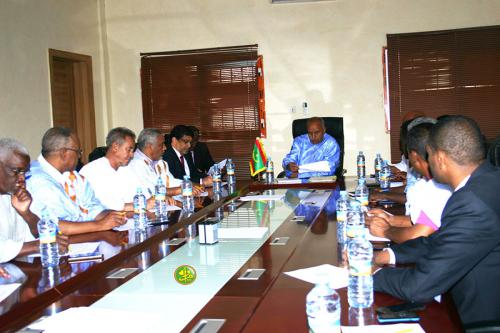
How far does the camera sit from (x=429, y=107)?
6.98 metres

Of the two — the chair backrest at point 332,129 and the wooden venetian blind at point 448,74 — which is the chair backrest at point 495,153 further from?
the wooden venetian blind at point 448,74

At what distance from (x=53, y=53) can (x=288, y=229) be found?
4663mm

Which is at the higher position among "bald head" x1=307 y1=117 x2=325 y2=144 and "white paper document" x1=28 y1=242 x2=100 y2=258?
"bald head" x1=307 y1=117 x2=325 y2=144

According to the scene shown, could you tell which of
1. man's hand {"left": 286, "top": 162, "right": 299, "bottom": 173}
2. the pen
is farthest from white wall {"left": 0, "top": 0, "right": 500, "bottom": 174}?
the pen

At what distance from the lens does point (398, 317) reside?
1490 mm

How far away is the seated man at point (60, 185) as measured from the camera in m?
2.92

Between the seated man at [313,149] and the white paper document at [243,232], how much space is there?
109 inches

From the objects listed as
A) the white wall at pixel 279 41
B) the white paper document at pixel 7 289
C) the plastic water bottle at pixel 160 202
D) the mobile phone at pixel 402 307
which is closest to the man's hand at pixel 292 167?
the white wall at pixel 279 41

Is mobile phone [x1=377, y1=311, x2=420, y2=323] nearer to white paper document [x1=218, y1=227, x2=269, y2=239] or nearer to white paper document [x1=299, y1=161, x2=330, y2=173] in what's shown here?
white paper document [x1=218, y1=227, x2=269, y2=239]

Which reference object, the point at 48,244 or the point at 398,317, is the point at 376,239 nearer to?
the point at 398,317

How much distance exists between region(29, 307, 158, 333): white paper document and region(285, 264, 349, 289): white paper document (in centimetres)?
56

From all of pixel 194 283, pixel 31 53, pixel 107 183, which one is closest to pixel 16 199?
pixel 107 183

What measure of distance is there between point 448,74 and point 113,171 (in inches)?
184

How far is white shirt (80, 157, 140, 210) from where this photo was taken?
3.92 m
